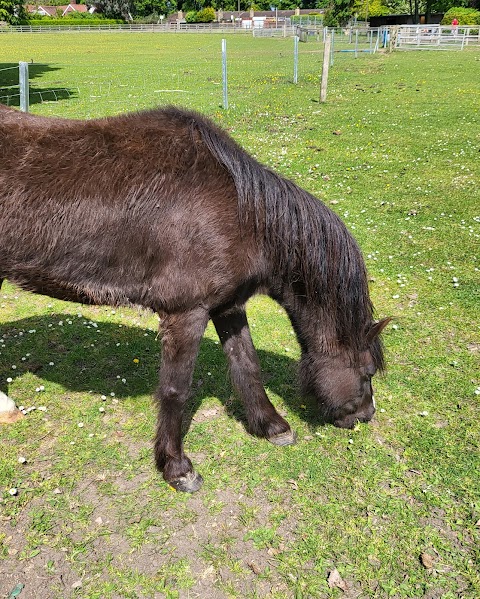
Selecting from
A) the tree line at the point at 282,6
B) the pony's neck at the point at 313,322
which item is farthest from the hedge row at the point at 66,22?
the pony's neck at the point at 313,322

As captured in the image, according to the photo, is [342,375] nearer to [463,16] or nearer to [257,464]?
[257,464]

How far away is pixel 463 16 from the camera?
50344 millimetres

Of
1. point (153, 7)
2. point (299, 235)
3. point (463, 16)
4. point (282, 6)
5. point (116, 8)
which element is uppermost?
point (282, 6)

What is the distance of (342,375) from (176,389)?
1117 millimetres

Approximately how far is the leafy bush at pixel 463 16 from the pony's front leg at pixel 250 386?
5707 cm

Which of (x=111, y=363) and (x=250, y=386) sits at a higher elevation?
(x=250, y=386)

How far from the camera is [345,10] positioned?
6538 centimetres

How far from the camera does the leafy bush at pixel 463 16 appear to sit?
49625 millimetres

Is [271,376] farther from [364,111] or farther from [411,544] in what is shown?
[364,111]

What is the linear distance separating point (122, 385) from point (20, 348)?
4.03 ft

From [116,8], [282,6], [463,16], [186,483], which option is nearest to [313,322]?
[186,483]

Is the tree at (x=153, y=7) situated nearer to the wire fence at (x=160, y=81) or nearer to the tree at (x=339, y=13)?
the tree at (x=339, y=13)

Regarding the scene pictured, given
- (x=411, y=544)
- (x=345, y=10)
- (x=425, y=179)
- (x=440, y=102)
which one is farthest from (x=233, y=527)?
(x=345, y=10)

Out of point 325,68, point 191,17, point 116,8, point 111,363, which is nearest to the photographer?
point 111,363
